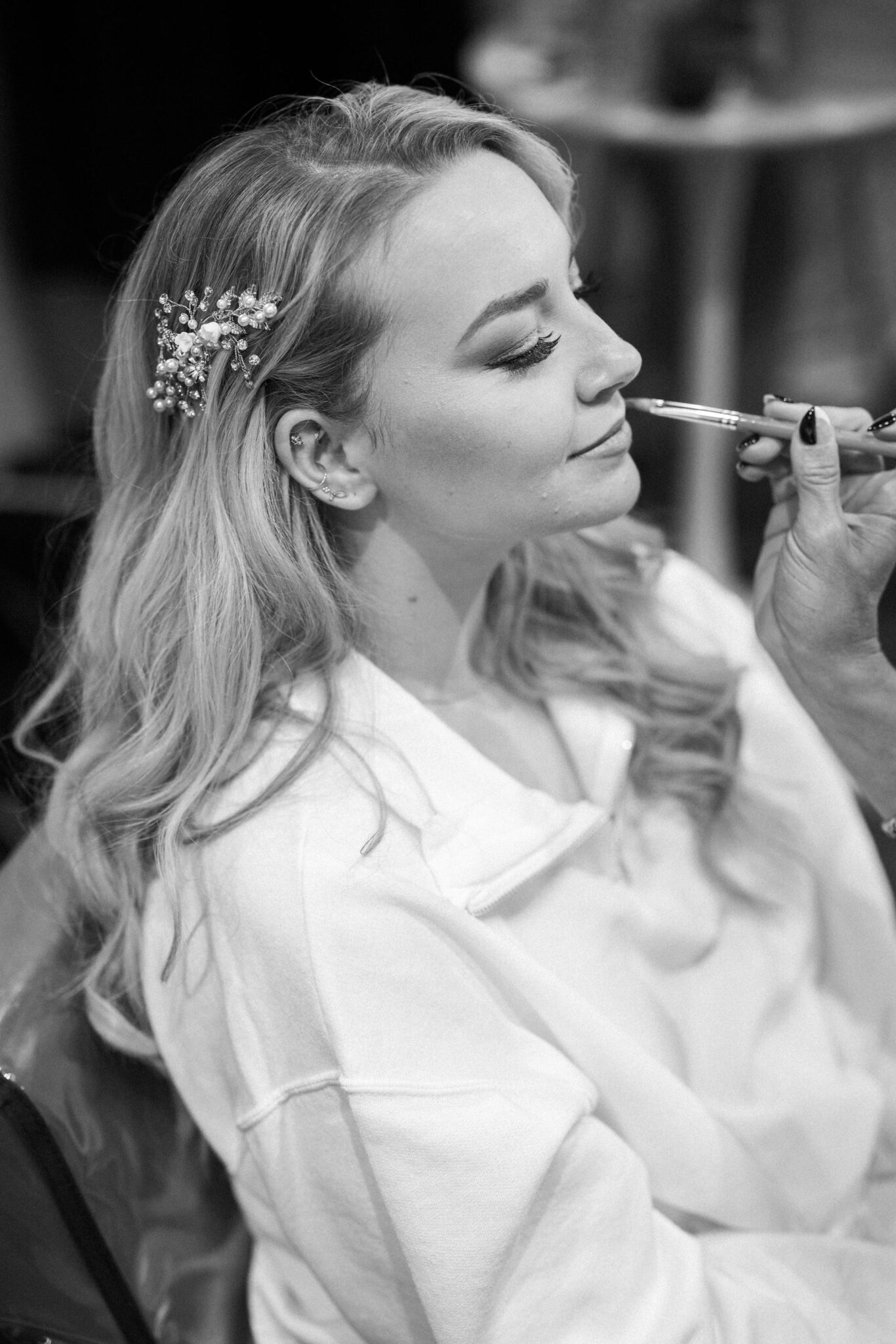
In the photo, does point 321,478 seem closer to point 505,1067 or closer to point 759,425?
point 759,425

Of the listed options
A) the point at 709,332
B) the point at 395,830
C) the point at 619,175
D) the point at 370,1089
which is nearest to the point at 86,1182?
the point at 370,1089

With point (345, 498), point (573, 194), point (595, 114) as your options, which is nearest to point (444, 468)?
point (345, 498)

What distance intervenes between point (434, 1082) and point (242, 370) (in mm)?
564

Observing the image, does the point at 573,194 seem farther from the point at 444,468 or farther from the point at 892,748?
the point at 892,748

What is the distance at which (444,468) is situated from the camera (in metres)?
1.05

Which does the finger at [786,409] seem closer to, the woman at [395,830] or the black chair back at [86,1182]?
the woman at [395,830]

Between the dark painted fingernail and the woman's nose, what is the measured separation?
143 mm

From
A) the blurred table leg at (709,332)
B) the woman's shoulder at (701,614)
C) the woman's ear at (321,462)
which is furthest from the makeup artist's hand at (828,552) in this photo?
the blurred table leg at (709,332)

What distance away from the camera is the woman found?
0.97m

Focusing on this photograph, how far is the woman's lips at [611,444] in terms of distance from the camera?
3.54 feet

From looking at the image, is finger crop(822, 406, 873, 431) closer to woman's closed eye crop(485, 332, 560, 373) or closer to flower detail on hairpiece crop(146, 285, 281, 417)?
woman's closed eye crop(485, 332, 560, 373)

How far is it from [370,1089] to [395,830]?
0.66 ft

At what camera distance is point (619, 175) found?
3.46 m

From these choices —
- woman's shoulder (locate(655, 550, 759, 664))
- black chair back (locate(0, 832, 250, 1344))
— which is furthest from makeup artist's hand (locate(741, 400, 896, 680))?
black chair back (locate(0, 832, 250, 1344))
